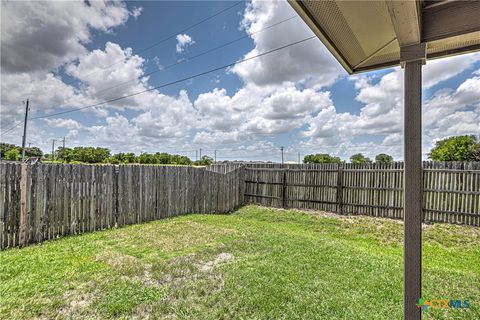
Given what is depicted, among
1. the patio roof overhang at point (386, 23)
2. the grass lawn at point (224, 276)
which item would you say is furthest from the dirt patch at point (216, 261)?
the patio roof overhang at point (386, 23)

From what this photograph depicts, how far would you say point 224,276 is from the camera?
3.22 metres

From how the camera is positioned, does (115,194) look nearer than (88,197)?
No

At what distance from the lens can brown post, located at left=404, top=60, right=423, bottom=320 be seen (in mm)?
1683

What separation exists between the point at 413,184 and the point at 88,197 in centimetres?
602

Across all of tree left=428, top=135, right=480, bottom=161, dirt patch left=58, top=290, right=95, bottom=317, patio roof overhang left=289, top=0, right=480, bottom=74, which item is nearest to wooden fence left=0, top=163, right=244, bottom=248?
dirt patch left=58, top=290, right=95, bottom=317

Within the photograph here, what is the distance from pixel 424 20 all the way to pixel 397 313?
2.61 meters

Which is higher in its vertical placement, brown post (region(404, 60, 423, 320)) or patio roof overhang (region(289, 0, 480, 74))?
patio roof overhang (region(289, 0, 480, 74))

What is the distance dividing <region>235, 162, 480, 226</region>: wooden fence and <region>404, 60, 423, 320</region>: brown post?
642 cm

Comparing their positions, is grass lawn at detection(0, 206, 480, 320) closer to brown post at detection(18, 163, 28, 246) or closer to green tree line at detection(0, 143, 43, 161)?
brown post at detection(18, 163, 28, 246)

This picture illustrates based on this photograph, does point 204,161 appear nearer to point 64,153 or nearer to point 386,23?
point 64,153

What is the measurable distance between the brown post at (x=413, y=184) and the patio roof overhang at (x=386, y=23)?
0.31m

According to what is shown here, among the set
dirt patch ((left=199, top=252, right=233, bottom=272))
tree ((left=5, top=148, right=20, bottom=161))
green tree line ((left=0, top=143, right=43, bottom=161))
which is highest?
green tree line ((left=0, top=143, right=43, bottom=161))

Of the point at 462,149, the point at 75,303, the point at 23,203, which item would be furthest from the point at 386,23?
the point at 462,149

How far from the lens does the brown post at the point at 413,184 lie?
5.52 feet
